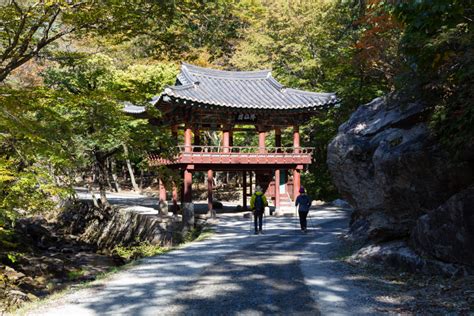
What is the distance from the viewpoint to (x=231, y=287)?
7070mm

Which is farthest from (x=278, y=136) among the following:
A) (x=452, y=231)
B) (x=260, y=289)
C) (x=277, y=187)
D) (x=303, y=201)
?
(x=260, y=289)

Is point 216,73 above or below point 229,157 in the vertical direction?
above

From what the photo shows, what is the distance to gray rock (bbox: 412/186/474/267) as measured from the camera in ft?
21.8

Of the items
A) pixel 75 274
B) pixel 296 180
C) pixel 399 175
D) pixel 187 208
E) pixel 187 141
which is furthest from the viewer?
pixel 296 180

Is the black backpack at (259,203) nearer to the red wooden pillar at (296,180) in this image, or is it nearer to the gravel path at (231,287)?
the gravel path at (231,287)

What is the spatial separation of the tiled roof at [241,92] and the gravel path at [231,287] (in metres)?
9.91

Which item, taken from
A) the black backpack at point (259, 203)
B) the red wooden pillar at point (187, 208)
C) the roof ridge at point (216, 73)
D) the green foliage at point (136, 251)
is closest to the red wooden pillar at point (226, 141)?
the red wooden pillar at point (187, 208)

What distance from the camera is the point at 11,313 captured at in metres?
6.46

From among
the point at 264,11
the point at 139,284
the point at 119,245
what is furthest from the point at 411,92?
the point at 264,11

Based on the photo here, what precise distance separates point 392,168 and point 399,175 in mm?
197

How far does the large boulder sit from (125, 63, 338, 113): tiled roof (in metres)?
9.55

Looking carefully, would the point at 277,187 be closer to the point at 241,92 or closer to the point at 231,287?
the point at 241,92

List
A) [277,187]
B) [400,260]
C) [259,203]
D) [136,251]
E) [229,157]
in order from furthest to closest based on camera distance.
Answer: [277,187] → [229,157] → [136,251] → [259,203] → [400,260]

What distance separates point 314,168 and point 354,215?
18041mm
